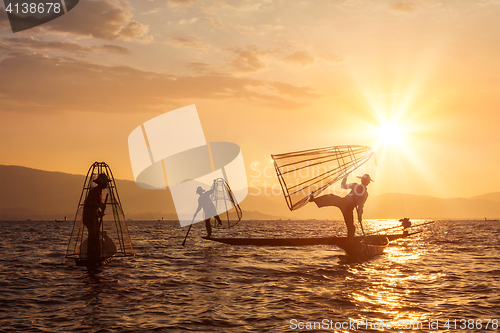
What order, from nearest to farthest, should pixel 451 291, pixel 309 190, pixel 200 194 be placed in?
pixel 451 291, pixel 309 190, pixel 200 194

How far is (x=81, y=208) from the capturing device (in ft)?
67.4

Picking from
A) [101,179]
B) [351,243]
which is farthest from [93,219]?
[351,243]

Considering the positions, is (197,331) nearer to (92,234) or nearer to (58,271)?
(92,234)

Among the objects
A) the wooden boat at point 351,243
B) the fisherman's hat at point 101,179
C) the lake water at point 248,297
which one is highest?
the fisherman's hat at point 101,179

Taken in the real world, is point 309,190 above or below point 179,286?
above

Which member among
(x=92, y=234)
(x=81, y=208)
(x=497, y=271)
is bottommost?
(x=497, y=271)

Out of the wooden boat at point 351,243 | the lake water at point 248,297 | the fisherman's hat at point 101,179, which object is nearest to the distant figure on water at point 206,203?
the wooden boat at point 351,243

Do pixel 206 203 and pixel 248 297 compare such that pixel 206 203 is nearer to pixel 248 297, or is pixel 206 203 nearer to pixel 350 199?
pixel 350 199

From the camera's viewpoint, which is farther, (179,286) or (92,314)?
(179,286)

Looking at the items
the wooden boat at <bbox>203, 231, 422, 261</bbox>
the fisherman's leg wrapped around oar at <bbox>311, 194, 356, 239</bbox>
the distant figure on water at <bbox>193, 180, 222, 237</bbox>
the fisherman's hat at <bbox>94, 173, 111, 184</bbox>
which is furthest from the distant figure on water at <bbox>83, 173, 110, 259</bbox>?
the distant figure on water at <bbox>193, 180, 222, 237</bbox>

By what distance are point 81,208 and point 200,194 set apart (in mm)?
13530

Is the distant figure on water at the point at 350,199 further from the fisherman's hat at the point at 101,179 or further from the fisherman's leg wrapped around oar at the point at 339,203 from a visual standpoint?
the fisherman's hat at the point at 101,179

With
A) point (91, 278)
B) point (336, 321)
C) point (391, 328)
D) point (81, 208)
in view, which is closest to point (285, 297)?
point (336, 321)

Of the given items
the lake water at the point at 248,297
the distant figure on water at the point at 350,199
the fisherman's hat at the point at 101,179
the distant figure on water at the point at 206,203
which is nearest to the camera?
the lake water at the point at 248,297
